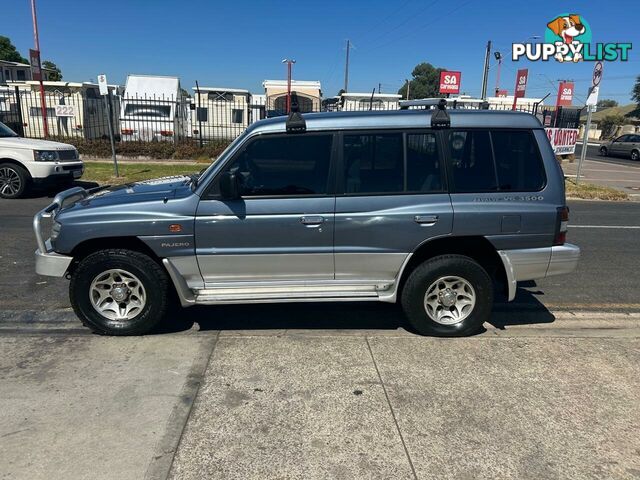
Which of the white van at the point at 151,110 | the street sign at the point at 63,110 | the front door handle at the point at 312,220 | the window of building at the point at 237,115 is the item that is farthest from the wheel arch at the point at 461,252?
the window of building at the point at 237,115

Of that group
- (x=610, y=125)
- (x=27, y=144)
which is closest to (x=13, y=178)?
(x=27, y=144)

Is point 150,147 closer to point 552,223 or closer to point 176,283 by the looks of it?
point 176,283

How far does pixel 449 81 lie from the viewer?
26.4m

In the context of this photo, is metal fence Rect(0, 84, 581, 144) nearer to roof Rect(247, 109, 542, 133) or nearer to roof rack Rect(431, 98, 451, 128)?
roof Rect(247, 109, 542, 133)

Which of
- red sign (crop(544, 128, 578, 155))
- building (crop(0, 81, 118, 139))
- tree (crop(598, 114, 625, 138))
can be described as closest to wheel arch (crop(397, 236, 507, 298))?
red sign (crop(544, 128, 578, 155))

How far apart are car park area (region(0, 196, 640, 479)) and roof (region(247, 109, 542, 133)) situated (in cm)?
180

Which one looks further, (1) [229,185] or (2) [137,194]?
(2) [137,194]

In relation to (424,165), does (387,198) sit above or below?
below

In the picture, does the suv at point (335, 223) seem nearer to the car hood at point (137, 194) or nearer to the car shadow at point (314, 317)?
the car hood at point (137, 194)

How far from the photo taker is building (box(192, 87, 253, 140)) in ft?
71.6

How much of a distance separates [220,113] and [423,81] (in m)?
102

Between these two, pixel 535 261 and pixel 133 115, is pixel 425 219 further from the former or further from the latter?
pixel 133 115

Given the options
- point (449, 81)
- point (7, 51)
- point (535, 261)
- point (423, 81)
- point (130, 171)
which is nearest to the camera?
point (535, 261)

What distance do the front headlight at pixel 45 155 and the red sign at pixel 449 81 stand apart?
796 inches
